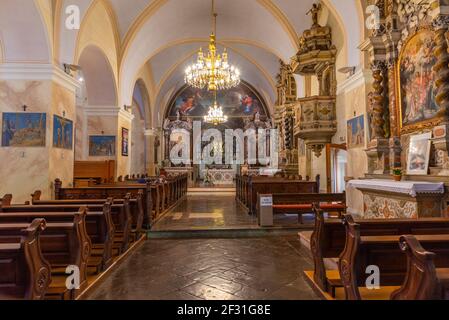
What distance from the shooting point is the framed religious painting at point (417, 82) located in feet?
15.9

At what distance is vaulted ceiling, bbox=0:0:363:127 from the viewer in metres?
6.59

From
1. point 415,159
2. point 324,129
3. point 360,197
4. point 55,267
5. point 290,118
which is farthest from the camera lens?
point 290,118

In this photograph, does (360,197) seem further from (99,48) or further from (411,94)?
(99,48)

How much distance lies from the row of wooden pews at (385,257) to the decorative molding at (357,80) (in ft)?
15.8

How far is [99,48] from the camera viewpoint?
9.05 meters

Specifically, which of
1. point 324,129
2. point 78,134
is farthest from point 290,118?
point 78,134

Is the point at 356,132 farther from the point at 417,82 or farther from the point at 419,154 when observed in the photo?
the point at 419,154

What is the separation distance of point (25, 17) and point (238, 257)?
6.59 metres

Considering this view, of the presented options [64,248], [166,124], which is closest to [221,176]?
[166,124]

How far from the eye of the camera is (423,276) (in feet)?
4.94

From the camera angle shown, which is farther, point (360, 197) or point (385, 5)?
point (360, 197)

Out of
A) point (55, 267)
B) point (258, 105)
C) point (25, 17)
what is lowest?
point (55, 267)

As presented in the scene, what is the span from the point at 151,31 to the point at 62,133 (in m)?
5.88

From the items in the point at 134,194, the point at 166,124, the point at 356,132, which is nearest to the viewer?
the point at 134,194
